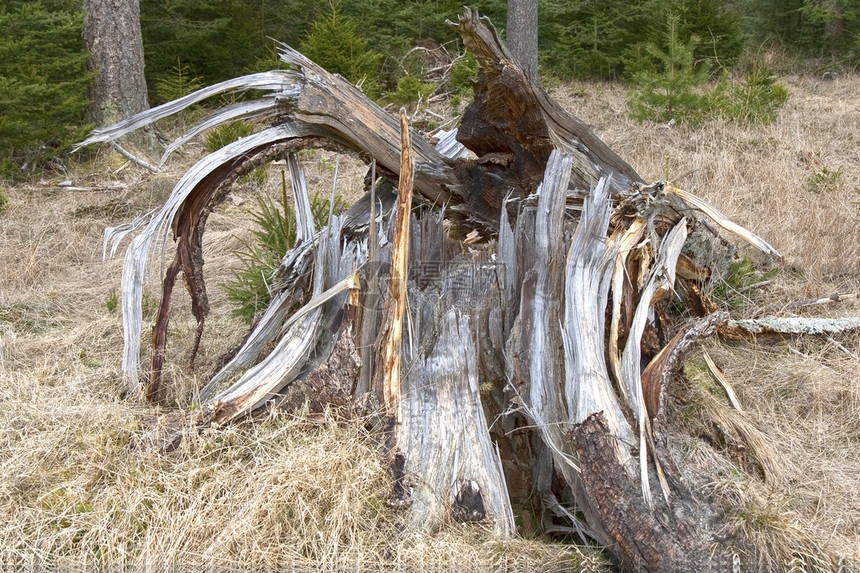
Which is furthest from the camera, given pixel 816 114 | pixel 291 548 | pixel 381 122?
pixel 816 114

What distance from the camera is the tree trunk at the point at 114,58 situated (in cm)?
969

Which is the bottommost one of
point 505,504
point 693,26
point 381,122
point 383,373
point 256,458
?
point 505,504

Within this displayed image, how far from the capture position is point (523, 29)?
34.8ft

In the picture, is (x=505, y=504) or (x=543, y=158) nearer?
(x=505, y=504)

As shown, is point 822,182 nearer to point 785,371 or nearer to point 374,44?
point 785,371

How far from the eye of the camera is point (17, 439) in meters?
3.34

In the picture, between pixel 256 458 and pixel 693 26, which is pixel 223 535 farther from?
pixel 693 26

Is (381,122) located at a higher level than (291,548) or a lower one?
higher

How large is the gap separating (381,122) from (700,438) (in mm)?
2414

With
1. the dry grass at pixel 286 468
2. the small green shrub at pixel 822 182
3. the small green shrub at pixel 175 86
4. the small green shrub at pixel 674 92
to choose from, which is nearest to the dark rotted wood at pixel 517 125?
the dry grass at pixel 286 468

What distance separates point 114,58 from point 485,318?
8688 mm

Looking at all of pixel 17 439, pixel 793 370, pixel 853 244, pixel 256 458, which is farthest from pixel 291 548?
pixel 853 244

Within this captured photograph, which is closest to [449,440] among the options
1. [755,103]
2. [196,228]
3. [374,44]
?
[196,228]

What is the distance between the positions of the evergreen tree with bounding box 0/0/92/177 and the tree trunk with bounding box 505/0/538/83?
245 inches
